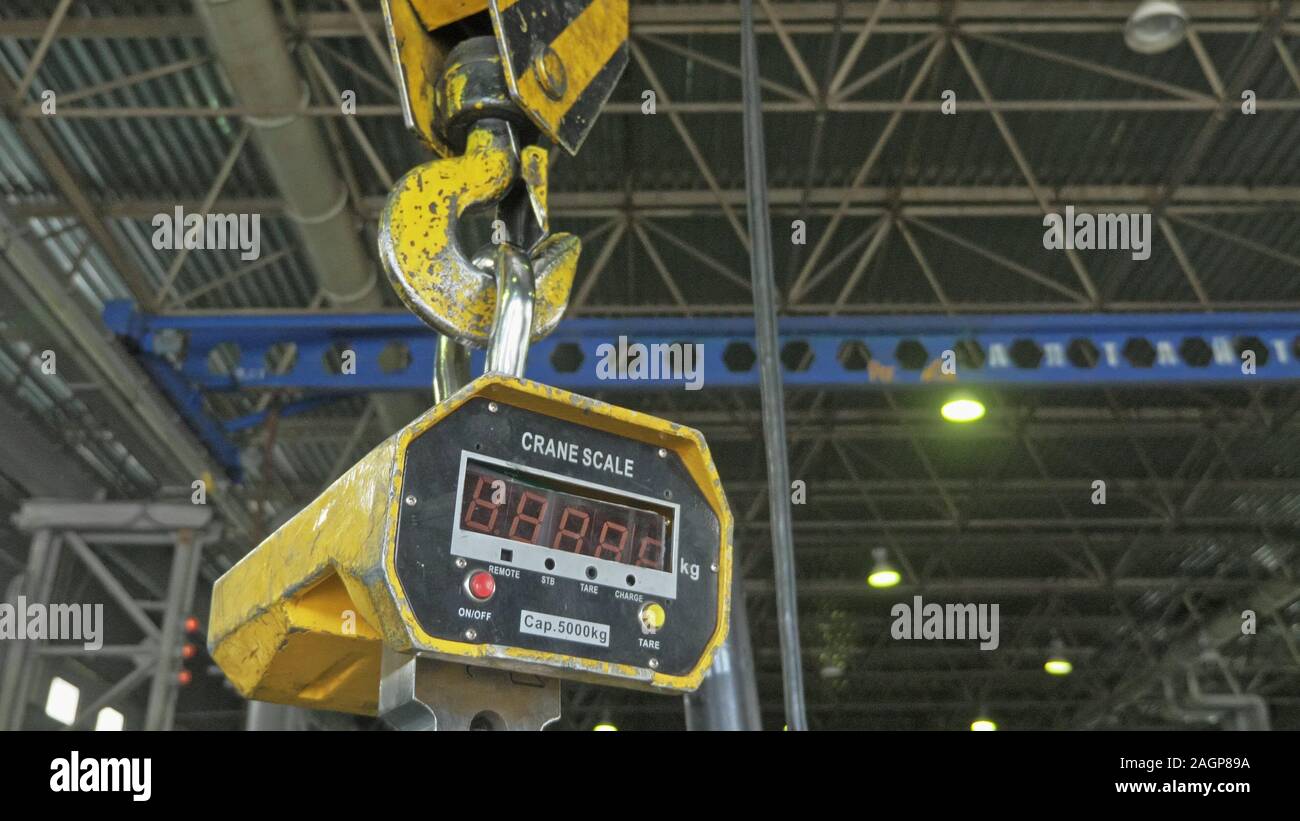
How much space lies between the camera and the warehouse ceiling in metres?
8.73

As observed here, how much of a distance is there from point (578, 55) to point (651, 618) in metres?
0.79

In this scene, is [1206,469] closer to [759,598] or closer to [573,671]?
[759,598]

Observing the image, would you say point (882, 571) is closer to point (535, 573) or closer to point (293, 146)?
point (293, 146)

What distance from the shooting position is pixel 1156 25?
7738 millimetres

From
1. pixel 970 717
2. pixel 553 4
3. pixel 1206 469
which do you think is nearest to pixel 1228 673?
pixel 970 717

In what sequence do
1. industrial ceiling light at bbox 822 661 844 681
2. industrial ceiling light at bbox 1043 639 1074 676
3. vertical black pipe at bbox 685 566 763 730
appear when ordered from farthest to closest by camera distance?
industrial ceiling light at bbox 822 661 844 681, industrial ceiling light at bbox 1043 639 1074 676, vertical black pipe at bbox 685 566 763 730

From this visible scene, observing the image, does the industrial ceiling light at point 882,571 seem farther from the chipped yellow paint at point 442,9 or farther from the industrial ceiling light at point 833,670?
the chipped yellow paint at point 442,9

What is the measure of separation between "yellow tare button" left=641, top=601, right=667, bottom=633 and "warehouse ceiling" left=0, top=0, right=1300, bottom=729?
7020 millimetres

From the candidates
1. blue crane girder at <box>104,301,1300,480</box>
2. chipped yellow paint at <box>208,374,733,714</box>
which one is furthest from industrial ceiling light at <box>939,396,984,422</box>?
→ chipped yellow paint at <box>208,374,733,714</box>

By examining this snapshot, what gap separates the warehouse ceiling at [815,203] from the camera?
28.6 ft

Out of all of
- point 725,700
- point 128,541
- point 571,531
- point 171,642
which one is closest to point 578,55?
point 571,531

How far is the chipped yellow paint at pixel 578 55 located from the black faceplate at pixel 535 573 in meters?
0.45

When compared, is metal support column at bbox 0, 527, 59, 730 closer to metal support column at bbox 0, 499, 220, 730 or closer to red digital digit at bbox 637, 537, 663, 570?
metal support column at bbox 0, 499, 220, 730

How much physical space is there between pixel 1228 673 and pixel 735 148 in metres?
14.3
